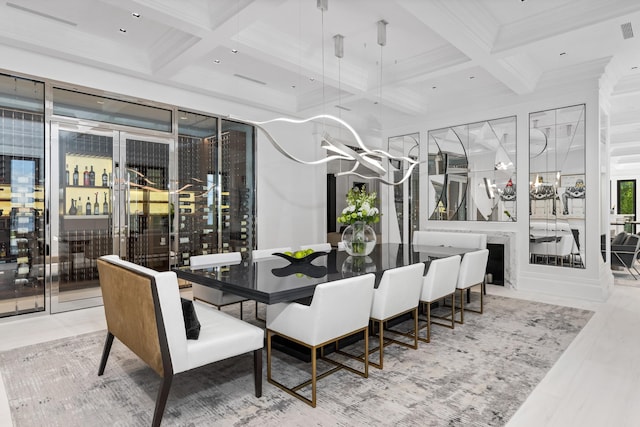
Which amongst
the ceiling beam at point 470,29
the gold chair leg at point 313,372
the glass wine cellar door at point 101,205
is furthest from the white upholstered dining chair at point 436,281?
the glass wine cellar door at point 101,205

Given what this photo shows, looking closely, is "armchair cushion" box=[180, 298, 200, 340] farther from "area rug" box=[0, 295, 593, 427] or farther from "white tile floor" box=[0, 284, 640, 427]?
"white tile floor" box=[0, 284, 640, 427]

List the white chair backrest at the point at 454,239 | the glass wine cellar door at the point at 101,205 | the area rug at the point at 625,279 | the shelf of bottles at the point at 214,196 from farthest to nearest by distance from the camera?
the area rug at the point at 625,279 < the shelf of bottles at the point at 214,196 < the white chair backrest at the point at 454,239 < the glass wine cellar door at the point at 101,205

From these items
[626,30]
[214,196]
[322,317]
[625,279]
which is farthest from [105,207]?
[625,279]

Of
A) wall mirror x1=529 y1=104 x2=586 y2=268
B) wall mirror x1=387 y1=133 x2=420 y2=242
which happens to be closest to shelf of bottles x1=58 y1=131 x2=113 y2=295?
wall mirror x1=387 y1=133 x2=420 y2=242

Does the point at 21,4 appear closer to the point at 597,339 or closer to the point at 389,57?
the point at 389,57

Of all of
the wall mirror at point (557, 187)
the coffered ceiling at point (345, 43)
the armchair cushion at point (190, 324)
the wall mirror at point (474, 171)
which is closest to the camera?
the armchair cushion at point (190, 324)

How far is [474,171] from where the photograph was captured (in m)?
6.26

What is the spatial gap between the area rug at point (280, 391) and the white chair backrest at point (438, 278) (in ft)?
1.41

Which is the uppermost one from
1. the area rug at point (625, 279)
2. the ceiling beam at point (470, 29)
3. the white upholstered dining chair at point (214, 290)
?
the ceiling beam at point (470, 29)

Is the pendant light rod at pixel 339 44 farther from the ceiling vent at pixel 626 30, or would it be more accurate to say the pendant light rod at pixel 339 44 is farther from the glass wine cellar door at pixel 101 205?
the ceiling vent at pixel 626 30

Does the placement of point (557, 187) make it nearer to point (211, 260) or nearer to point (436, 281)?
point (436, 281)

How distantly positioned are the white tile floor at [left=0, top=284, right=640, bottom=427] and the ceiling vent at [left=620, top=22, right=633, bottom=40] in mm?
2989

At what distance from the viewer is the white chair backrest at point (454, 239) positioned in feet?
16.8

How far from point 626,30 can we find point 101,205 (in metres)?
6.05
